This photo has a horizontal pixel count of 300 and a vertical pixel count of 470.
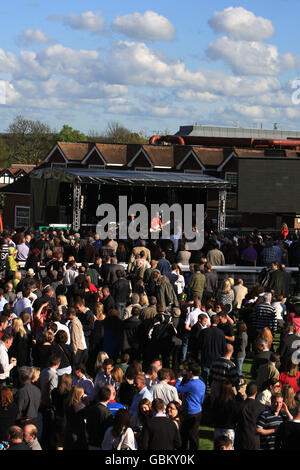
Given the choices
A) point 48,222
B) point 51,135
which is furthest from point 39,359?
point 51,135

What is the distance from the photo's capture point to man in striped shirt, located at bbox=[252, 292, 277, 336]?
42.3 ft

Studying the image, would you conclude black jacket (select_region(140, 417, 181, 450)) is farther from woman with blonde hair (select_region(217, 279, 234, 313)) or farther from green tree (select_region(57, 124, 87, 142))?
green tree (select_region(57, 124, 87, 142))

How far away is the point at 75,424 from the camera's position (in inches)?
327

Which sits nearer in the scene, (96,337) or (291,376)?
(291,376)

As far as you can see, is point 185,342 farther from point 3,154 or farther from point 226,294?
point 3,154

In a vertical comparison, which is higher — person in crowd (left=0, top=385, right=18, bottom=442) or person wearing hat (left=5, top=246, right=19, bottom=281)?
person wearing hat (left=5, top=246, right=19, bottom=281)

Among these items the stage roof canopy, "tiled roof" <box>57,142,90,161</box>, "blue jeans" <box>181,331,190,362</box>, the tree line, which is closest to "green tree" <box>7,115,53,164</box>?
the tree line

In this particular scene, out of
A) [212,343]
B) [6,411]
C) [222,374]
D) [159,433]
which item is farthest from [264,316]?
[6,411]

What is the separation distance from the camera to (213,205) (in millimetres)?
41000

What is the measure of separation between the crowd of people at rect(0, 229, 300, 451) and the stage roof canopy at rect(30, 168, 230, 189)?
9313mm

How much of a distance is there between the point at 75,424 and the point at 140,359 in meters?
4.72

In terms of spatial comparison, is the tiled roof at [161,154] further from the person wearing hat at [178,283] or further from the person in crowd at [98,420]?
the person in crowd at [98,420]

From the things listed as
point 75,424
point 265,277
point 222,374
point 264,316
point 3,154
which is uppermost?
point 3,154
